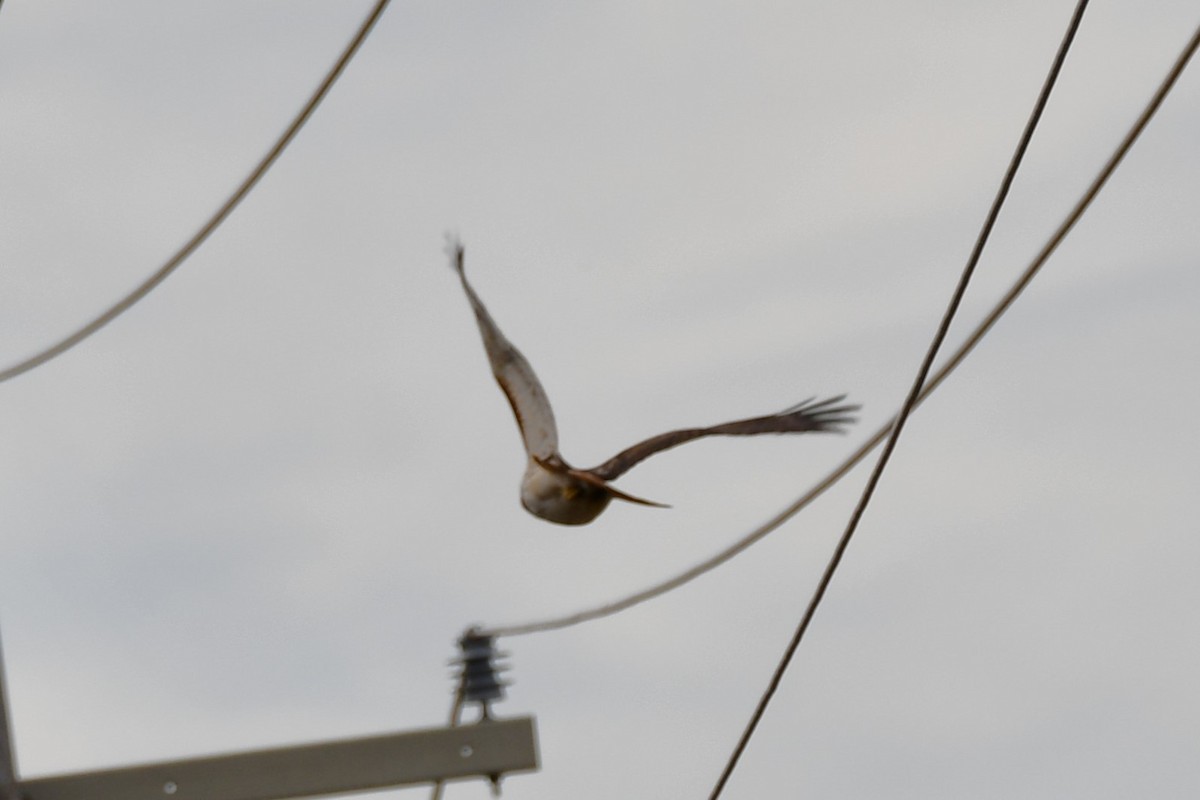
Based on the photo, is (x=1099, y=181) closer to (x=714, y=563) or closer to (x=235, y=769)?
(x=714, y=563)

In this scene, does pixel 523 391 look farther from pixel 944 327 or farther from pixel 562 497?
pixel 944 327

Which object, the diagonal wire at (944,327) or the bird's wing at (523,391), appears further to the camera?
the bird's wing at (523,391)

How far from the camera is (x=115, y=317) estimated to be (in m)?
7.35

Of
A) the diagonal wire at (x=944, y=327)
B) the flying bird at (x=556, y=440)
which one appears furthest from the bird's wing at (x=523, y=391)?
the diagonal wire at (x=944, y=327)

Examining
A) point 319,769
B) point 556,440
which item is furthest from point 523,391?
point 319,769

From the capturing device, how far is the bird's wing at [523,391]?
662 cm

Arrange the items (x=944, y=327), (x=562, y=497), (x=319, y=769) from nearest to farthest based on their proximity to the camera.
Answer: (x=944, y=327), (x=319, y=769), (x=562, y=497)

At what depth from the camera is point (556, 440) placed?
6609 millimetres

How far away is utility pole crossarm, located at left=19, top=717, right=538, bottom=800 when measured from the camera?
596cm

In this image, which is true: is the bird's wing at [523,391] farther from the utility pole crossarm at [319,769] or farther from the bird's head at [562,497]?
the utility pole crossarm at [319,769]

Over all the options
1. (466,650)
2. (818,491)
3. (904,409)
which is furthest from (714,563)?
(904,409)

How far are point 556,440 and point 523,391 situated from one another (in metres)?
0.19

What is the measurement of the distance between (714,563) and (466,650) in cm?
75

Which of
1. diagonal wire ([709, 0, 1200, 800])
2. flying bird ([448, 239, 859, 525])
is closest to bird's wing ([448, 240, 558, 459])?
flying bird ([448, 239, 859, 525])
